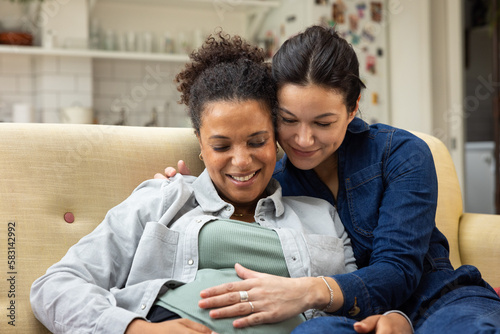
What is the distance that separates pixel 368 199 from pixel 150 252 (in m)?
0.60

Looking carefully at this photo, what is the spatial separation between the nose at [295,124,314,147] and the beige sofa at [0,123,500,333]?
0.43m

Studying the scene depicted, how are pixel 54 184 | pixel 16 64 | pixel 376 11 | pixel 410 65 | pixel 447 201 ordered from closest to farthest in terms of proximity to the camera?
1. pixel 54 184
2. pixel 447 201
3. pixel 16 64
4. pixel 410 65
5. pixel 376 11

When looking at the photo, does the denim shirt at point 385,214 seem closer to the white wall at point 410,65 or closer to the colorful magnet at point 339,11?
the white wall at point 410,65

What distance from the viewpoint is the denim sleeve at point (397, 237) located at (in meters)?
1.26

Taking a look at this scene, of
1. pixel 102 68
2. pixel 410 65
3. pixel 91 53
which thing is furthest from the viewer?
pixel 102 68

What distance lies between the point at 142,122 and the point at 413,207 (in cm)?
347

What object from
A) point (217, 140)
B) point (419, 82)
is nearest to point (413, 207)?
point (217, 140)

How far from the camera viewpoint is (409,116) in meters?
4.29

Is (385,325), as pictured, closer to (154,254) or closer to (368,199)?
(368,199)

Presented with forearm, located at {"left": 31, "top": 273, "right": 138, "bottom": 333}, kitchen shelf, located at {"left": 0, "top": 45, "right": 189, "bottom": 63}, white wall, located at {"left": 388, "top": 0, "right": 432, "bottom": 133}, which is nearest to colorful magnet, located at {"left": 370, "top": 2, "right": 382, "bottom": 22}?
white wall, located at {"left": 388, "top": 0, "right": 432, "bottom": 133}

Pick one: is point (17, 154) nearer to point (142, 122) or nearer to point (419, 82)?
point (142, 122)

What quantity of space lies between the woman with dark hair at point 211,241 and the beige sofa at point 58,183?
0.15 metres

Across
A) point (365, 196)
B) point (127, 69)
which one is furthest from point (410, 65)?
point (365, 196)

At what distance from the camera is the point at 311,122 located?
4.57ft
